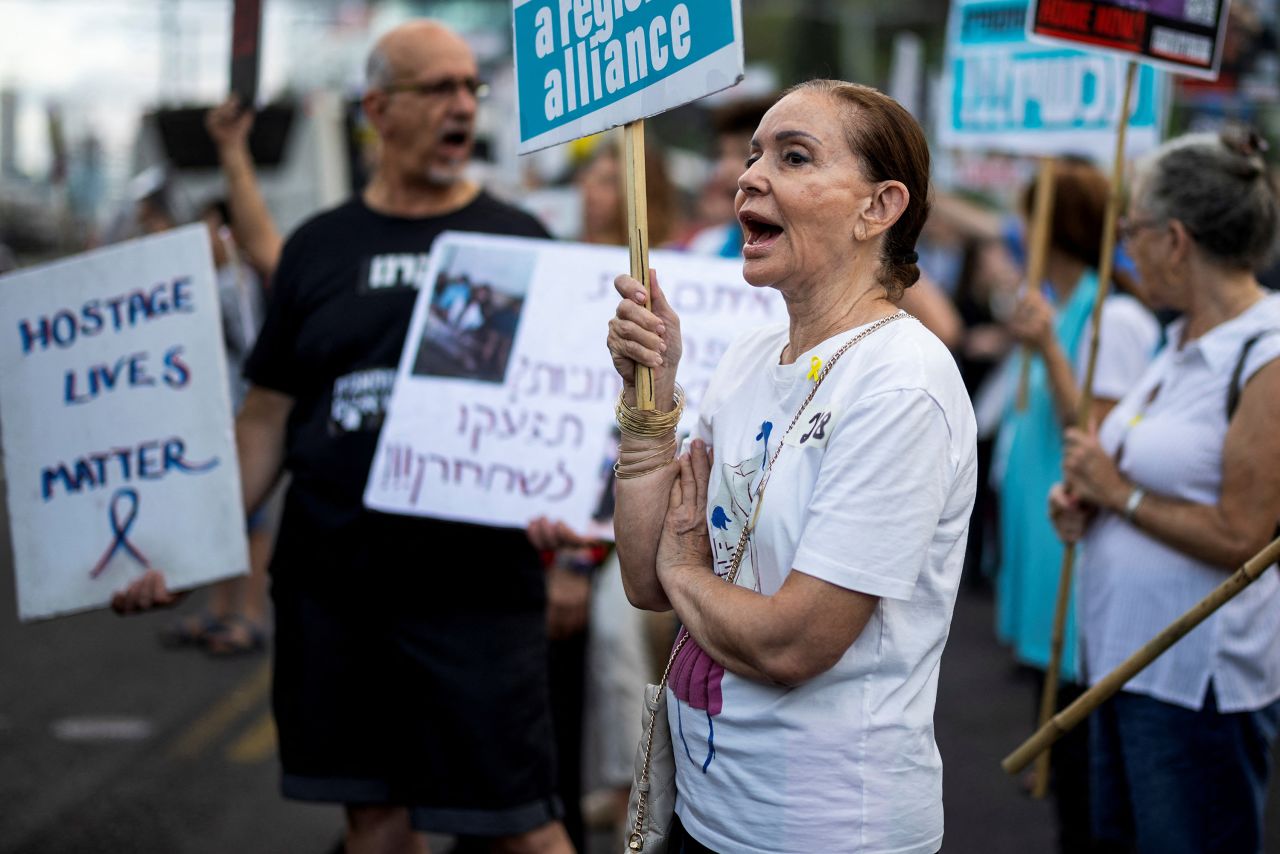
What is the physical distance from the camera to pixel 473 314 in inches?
128

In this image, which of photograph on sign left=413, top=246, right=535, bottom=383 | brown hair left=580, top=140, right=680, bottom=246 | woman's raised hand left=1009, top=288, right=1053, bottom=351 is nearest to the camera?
photograph on sign left=413, top=246, right=535, bottom=383

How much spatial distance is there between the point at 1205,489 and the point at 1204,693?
1.34 feet

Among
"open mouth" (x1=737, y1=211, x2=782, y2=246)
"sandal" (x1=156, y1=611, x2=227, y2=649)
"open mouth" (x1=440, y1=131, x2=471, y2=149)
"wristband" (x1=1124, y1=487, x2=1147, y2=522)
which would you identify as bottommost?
"sandal" (x1=156, y1=611, x2=227, y2=649)

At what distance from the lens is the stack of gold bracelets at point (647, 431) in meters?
2.09

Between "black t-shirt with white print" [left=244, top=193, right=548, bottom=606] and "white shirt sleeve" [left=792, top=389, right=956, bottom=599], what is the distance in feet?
4.85

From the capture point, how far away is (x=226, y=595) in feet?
23.1

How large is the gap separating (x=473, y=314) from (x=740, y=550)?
140 centimetres

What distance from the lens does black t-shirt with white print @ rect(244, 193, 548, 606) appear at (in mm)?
3162

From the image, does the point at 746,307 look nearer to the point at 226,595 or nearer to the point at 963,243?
the point at 226,595

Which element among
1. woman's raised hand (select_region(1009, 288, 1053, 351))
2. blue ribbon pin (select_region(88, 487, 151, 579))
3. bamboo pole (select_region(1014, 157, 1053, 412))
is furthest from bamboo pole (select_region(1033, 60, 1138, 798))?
blue ribbon pin (select_region(88, 487, 151, 579))

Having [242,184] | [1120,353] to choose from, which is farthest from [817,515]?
[242,184]

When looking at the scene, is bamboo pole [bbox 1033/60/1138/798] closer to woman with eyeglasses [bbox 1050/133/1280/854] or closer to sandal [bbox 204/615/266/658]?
woman with eyeglasses [bbox 1050/133/1280/854]

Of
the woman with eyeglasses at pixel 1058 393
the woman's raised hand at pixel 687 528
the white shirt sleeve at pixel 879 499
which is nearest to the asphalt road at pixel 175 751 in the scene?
the woman with eyeglasses at pixel 1058 393

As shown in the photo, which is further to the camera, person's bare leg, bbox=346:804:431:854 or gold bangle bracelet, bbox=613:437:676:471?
person's bare leg, bbox=346:804:431:854
